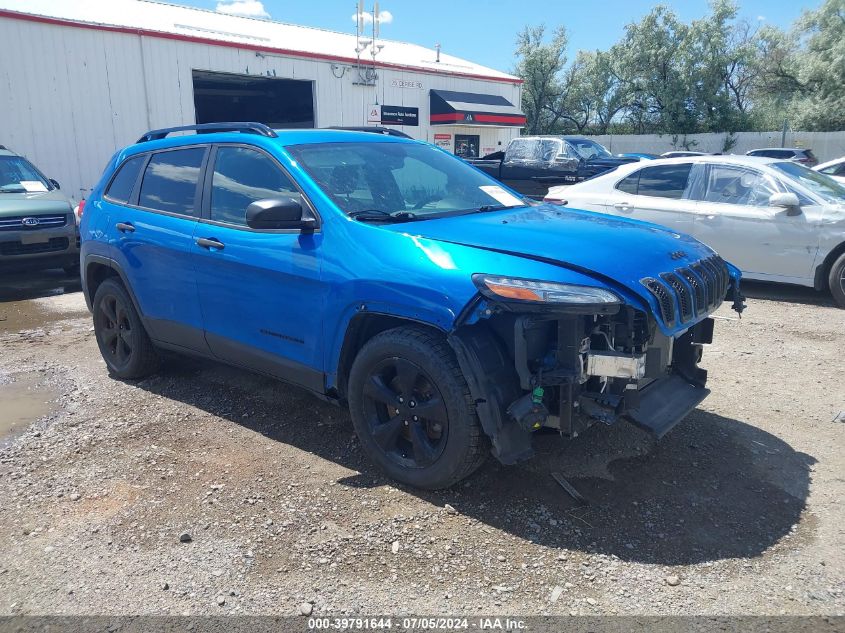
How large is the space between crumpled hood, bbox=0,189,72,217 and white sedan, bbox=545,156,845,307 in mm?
7424

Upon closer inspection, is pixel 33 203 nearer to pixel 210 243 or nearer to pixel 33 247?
pixel 33 247

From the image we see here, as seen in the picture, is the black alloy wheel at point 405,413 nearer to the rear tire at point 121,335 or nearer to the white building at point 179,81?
the rear tire at point 121,335

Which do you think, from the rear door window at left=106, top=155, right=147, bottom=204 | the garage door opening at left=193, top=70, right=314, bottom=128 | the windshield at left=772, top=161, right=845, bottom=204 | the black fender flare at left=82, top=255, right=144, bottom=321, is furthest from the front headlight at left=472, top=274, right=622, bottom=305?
the garage door opening at left=193, top=70, right=314, bottom=128

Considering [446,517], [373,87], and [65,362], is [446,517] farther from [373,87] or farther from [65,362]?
[373,87]

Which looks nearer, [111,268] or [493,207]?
[493,207]

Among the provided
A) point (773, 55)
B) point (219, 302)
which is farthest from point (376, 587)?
point (773, 55)

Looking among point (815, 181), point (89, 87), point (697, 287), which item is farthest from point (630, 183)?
point (89, 87)

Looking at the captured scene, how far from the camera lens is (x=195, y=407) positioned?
4.79 metres

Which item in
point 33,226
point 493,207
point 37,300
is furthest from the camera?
point 33,226

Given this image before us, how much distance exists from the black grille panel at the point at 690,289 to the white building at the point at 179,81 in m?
15.4

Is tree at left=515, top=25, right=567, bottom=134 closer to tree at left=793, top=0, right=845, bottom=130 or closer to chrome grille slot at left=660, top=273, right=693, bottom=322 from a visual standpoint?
tree at left=793, top=0, right=845, bottom=130

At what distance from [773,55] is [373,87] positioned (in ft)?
106

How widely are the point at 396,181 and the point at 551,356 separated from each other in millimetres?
1630

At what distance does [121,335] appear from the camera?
5273 millimetres
